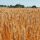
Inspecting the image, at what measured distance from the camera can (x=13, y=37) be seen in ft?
15.4

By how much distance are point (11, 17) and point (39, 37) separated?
2.49 feet

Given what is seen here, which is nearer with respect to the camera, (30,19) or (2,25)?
(2,25)

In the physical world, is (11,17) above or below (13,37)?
above

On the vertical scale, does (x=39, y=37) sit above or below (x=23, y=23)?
below

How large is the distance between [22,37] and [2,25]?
0.49m

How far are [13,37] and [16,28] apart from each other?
18 centimetres

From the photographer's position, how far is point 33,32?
500 centimetres

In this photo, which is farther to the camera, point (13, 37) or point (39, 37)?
point (39, 37)

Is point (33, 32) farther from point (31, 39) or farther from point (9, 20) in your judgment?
point (9, 20)

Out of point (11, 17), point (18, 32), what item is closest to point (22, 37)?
point (18, 32)

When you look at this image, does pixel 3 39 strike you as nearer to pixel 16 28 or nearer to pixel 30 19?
pixel 16 28

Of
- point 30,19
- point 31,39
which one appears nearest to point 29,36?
point 31,39

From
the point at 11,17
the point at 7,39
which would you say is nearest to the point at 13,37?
the point at 7,39

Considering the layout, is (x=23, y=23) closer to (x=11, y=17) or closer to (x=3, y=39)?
(x=11, y=17)
